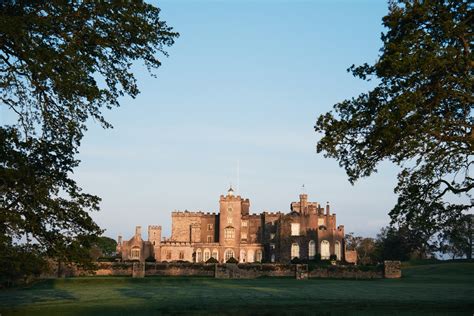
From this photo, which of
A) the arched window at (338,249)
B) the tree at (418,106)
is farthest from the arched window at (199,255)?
the tree at (418,106)

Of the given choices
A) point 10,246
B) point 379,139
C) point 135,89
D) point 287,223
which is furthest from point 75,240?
point 287,223

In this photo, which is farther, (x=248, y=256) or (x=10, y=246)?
(x=248, y=256)

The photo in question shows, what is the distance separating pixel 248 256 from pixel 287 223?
8529 mm

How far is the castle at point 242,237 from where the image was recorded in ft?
253

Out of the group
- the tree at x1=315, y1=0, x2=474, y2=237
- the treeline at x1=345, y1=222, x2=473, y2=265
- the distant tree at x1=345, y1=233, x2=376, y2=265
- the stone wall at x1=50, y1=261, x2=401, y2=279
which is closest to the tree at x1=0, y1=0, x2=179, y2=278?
the tree at x1=315, y1=0, x2=474, y2=237

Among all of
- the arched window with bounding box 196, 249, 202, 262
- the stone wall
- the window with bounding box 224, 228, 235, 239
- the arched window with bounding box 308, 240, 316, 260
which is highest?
the window with bounding box 224, 228, 235, 239

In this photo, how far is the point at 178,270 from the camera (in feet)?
179

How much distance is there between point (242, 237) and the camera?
85312 millimetres

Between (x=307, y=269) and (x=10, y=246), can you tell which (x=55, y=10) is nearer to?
(x=10, y=246)

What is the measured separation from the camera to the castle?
77188mm

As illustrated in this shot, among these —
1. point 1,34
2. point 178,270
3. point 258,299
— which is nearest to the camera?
point 1,34

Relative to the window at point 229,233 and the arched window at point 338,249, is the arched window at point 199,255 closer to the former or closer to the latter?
the window at point 229,233

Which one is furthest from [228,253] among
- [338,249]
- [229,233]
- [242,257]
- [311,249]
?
[338,249]

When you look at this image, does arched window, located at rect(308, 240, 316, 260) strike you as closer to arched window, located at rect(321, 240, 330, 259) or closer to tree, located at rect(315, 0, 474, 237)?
arched window, located at rect(321, 240, 330, 259)
